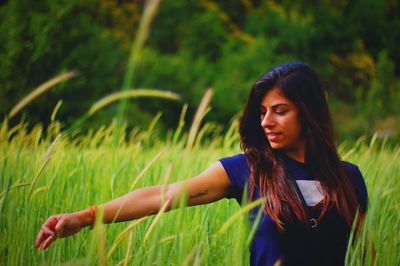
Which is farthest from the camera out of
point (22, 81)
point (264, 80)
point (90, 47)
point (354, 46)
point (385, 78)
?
point (354, 46)

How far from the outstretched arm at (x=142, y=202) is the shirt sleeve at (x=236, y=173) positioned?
19 mm

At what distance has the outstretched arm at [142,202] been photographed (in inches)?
36.9

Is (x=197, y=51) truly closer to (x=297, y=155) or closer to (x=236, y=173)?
(x=297, y=155)

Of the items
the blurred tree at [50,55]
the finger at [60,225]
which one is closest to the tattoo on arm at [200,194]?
the finger at [60,225]

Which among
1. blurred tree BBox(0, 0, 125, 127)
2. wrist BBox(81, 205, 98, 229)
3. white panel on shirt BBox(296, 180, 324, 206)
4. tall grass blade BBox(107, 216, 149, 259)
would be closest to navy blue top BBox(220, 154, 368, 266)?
white panel on shirt BBox(296, 180, 324, 206)

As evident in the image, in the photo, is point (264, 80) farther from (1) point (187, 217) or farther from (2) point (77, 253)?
(2) point (77, 253)

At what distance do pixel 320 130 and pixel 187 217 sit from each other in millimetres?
647

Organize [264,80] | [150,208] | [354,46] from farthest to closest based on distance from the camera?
[354,46] < [264,80] < [150,208]

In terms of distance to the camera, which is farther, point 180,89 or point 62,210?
point 180,89

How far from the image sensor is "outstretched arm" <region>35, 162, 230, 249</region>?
938mm

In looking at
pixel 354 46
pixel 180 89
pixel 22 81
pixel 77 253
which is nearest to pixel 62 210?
pixel 77 253

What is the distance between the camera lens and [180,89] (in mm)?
16984

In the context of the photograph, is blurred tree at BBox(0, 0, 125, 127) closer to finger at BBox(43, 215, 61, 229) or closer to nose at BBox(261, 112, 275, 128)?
nose at BBox(261, 112, 275, 128)

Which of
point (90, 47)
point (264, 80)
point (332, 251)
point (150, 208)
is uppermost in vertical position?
point (90, 47)
